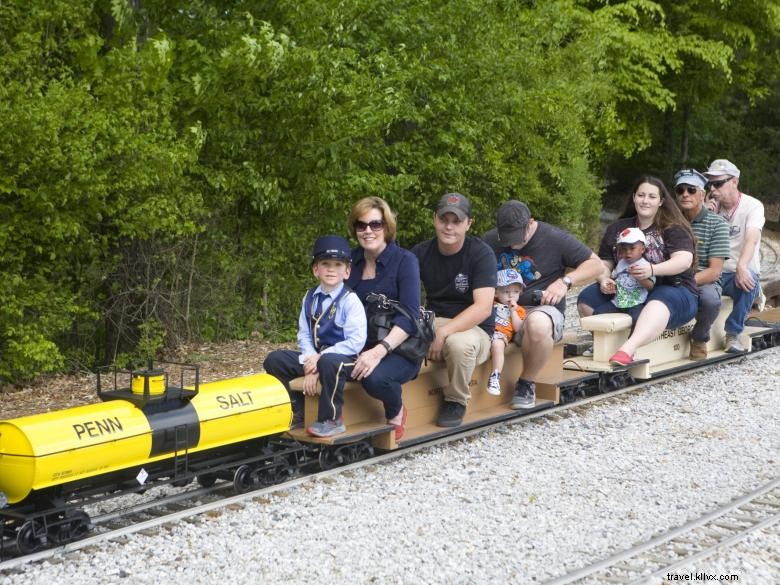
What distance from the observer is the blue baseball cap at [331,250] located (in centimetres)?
680

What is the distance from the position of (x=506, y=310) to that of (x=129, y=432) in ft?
12.2

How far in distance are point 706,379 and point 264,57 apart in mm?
5727

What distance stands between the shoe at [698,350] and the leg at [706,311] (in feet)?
0.22

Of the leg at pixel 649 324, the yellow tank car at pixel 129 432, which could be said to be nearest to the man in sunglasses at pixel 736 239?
the leg at pixel 649 324

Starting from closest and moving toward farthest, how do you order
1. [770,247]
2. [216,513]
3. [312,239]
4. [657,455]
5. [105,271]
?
[216,513] → [657,455] → [105,271] → [312,239] → [770,247]

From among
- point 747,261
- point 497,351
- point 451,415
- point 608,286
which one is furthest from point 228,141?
point 747,261

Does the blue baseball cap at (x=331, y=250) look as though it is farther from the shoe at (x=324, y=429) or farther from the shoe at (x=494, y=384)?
the shoe at (x=494, y=384)

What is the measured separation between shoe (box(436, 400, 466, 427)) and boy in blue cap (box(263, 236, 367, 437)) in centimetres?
108

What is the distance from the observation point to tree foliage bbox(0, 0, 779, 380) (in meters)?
10.1

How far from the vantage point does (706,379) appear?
10406mm

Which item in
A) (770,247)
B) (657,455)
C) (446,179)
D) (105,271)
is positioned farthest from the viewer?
(770,247)

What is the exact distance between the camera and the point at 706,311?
33.6 ft

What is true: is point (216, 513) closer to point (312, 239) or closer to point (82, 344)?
point (82, 344)

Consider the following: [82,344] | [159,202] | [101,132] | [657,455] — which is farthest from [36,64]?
[657,455]
